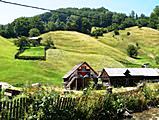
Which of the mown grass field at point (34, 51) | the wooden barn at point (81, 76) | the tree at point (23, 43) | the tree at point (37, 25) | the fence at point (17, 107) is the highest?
the tree at point (37, 25)

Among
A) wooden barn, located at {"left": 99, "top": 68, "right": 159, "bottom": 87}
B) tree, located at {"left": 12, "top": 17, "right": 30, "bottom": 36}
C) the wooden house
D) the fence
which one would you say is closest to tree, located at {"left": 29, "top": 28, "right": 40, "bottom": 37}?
tree, located at {"left": 12, "top": 17, "right": 30, "bottom": 36}

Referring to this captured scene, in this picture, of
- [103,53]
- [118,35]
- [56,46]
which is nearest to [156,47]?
[118,35]

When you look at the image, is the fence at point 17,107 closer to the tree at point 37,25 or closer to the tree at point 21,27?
the tree at point 21,27

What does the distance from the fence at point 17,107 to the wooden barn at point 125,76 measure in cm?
6211

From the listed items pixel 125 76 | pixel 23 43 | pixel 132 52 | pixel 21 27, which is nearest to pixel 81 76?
pixel 125 76

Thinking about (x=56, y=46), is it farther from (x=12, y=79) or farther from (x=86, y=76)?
(x=86, y=76)

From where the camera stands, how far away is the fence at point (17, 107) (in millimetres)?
15422

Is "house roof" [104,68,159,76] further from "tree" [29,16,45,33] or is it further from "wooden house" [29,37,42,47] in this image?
"tree" [29,16,45,33]

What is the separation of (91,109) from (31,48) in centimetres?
11048

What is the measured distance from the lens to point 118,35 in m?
182

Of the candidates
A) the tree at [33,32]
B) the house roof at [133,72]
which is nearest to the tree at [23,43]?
the tree at [33,32]

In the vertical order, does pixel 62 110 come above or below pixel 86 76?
above

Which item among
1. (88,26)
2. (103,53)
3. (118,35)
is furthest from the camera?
(88,26)

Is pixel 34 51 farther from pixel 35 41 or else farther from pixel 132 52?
pixel 132 52
